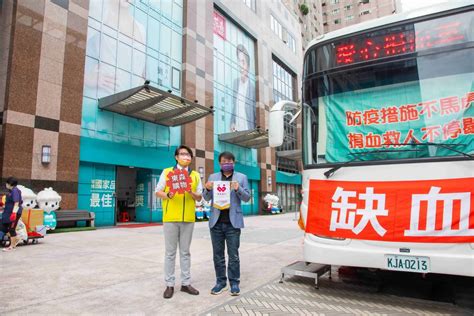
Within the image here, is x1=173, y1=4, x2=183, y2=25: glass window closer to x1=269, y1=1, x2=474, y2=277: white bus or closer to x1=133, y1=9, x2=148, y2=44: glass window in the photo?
x1=133, y1=9, x2=148, y2=44: glass window

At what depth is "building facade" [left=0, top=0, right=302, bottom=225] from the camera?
493 inches

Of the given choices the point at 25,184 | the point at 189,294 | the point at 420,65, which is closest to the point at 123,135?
the point at 25,184

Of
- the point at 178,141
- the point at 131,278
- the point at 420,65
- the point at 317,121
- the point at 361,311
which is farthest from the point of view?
the point at 178,141

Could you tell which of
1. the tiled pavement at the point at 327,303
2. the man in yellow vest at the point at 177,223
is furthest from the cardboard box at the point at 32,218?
the tiled pavement at the point at 327,303

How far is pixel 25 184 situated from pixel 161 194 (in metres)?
10.6

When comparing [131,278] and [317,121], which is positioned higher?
[317,121]

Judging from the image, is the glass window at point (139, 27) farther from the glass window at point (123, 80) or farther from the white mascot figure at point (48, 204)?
the white mascot figure at point (48, 204)

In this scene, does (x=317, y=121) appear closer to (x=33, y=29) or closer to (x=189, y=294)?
(x=189, y=294)

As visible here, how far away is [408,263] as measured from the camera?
3.52 m

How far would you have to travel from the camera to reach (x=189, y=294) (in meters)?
4.21

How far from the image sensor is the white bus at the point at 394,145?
11.6ft

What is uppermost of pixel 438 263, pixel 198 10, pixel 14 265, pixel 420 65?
pixel 198 10

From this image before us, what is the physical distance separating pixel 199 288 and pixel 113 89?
13767mm

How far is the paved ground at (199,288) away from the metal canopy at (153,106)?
9007 mm
